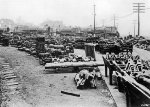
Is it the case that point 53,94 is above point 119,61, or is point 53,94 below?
below

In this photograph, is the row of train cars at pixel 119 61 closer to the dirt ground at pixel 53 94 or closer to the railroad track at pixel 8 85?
the dirt ground at pixel 53 94

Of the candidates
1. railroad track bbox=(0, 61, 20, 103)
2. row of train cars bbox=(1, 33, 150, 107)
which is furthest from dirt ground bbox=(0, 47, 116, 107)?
row of train cars bbox=(1, 33, 150, 107)

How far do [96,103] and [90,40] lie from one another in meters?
23.2

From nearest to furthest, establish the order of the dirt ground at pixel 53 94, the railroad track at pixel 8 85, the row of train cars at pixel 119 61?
the row of train cars at pixel 119 61 < the dirt ground at pixel 53 94 < the railroad track at pixel 8 85

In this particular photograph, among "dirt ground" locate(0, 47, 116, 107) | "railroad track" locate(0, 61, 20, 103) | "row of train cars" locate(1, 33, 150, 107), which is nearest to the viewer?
"row of train cars" locate(1, 33, 150, 107)

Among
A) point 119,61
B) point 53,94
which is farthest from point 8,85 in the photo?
point 119,61

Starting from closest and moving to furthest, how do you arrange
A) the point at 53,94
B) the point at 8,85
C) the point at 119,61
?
the point at 53,94, the point at 119,61, the point at 8,85

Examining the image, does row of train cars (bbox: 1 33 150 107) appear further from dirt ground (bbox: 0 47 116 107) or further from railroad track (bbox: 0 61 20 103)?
railroad track (bbox: 0 61 20 103)

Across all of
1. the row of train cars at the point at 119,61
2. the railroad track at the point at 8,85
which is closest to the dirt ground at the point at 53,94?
the railroad track at the point at 8,85

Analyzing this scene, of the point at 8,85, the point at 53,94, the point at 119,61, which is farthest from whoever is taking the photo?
the point at 8,85

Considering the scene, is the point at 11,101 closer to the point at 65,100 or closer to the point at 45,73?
the point at 65,100

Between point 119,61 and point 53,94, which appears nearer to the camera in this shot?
point 53,94

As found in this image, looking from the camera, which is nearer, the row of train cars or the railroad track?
the row of train cars

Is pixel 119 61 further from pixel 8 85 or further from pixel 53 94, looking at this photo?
pixel 8 85
